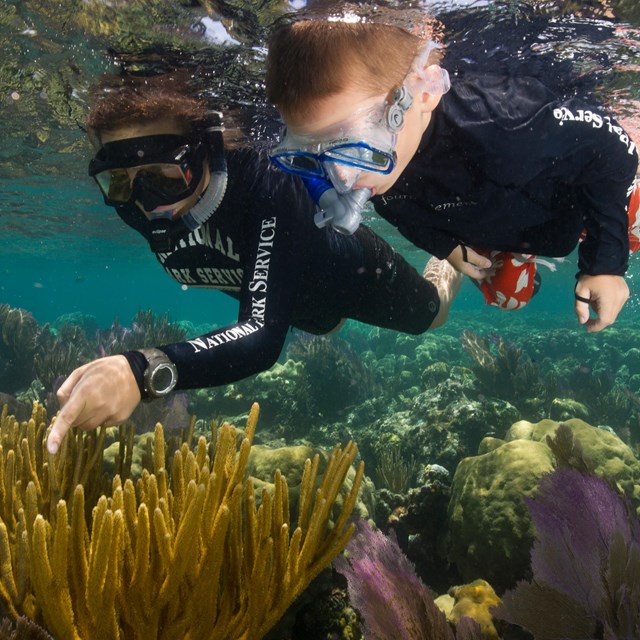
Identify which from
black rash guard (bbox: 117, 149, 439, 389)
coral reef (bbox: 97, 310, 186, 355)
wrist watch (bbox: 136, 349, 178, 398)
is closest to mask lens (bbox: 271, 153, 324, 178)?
black rash guard (bbox: 117, 149, 439, 389)

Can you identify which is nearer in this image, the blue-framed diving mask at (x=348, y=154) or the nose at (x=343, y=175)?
the blue-framed diving mask at (x=348, y=154)

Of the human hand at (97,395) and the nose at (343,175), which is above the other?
the nose at (343,175)

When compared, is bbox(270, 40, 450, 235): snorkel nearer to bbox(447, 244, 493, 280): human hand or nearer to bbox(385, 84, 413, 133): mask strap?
bbox(385, 84, 413, 133): mask strap

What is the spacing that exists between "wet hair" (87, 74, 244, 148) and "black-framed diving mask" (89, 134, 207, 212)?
1.10ft

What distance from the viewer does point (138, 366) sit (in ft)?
7.41

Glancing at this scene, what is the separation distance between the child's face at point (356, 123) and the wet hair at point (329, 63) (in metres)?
0.04

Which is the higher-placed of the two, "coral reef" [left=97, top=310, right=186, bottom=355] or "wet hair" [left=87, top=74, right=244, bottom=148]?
"wet hair" [left=87, top=74, right=244, bottom=148]

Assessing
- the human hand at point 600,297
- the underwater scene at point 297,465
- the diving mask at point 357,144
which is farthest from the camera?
the human hand at point 600,297

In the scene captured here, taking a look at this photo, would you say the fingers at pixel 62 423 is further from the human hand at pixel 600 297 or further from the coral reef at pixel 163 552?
the human hand at pixel 600 297

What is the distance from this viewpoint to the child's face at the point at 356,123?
261 cm

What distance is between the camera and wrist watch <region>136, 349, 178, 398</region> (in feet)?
7.50

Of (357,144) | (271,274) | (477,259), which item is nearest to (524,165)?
(357,144)

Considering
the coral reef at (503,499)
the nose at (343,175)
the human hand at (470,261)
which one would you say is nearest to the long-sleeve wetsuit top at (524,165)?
the nose at (343,175)

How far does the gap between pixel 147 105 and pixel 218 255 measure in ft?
5.31
